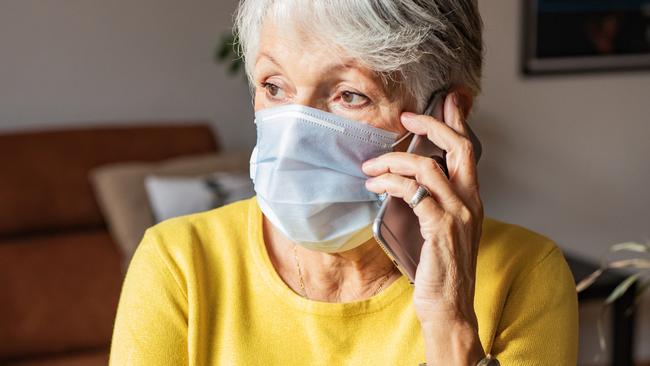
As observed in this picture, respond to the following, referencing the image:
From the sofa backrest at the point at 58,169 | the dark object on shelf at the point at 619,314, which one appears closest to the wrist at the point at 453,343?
the dark object on shelf at the point at 619,314

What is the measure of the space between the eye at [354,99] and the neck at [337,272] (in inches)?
8.3

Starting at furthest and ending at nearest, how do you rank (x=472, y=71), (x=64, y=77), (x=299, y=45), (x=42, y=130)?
(x=64, y=77), (x=42, y=130), (x=472, y=71), (x=299, y=45)

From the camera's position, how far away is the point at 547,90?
4004 mm

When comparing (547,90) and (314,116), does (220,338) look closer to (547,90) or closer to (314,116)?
(314,116)

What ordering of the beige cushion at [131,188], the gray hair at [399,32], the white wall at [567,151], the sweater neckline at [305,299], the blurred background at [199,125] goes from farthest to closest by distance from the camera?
the white wall at [567,151] < the blurred background at [199,125] < the beige cushion at [131,188] < the sweater neckline at [305,299] < the gray hair at [399,32]

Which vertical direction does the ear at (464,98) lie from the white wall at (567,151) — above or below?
above

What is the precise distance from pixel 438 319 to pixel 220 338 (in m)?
0.30

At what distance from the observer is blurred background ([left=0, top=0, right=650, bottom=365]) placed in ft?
10.8

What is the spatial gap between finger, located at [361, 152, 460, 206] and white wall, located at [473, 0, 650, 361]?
2.71m

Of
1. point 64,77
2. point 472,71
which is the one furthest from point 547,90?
point 472,71

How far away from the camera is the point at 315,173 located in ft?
3.94

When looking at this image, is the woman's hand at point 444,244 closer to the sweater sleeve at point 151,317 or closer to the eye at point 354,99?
the eye at point 354,99

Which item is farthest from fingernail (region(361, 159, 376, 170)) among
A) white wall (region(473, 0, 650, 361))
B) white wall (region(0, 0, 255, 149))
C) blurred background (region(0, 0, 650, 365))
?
white wall (region(0, 0, 255, 149))

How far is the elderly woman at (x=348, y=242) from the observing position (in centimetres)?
117
